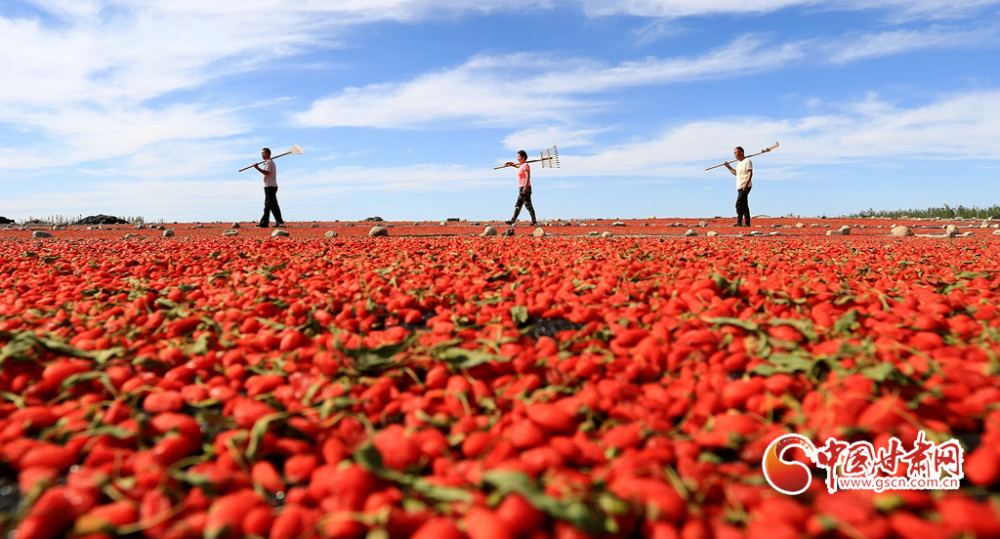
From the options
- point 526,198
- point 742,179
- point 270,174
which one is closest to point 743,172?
point 742,179

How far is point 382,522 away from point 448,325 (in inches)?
64.4

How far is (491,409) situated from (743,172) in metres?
12.7

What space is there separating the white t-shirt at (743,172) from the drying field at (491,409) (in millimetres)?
9654

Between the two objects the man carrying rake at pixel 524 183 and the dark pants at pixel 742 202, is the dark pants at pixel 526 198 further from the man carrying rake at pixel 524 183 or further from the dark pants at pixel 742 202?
the dark pants at pixel 742 202

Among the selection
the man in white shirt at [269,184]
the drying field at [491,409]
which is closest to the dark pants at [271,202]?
the man in white shirt at [269,184]

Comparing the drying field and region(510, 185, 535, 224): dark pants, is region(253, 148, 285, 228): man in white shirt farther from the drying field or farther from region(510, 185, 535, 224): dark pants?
the drying field

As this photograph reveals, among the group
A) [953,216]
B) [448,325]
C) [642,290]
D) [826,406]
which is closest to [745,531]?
[826,406]

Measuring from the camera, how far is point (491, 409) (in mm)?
2115

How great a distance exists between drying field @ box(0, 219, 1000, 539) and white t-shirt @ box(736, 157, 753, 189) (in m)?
9.65

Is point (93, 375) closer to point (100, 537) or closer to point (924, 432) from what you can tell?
point (100, 537)

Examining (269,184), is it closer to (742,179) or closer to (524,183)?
(524,183)

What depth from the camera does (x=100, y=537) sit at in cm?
142

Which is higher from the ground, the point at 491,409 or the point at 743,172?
the point at 743,172

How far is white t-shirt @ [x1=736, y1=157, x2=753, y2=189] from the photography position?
13.0 m
